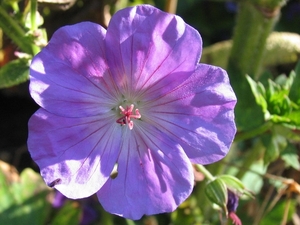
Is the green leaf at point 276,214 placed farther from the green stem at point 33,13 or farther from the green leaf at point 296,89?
the green stem at point 33,13

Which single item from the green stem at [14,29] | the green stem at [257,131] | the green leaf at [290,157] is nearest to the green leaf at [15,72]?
the green stem at [14,29]

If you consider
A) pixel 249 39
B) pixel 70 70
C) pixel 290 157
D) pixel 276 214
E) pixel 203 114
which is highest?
pixel 70 70

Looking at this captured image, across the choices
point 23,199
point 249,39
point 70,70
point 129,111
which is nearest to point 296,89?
point 249,39

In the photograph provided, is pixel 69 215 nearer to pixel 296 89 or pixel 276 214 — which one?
pixel 276 214

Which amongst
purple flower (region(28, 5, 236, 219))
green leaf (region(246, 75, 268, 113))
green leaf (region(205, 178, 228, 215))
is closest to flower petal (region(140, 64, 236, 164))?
purple flower (region(28, 5, 236, 219))

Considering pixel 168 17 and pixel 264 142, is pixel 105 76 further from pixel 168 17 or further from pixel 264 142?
pixel 264 142

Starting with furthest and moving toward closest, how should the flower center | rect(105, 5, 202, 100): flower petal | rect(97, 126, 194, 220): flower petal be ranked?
the flower center < rect(97, 126, 194, 220): flower petal < rect(105, 5, 202, 100): flower petal

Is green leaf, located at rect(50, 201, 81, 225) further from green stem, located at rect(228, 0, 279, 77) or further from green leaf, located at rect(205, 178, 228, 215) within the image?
green stem, located at rect(228, 0, 279, 77)
